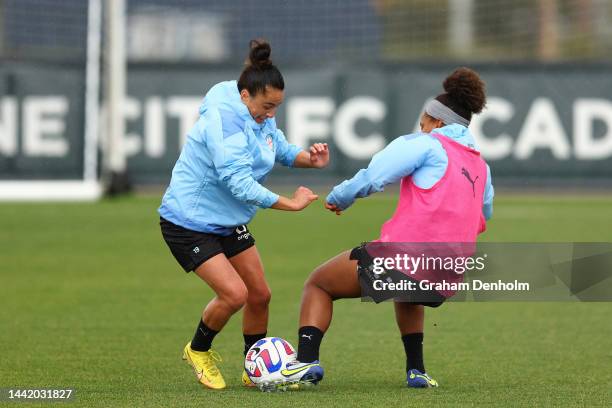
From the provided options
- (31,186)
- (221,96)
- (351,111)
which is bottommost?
(31,186)

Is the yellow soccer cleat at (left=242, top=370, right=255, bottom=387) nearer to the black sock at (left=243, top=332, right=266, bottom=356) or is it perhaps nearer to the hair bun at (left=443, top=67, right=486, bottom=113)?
the black sock at (left=243, top=332, right=266, bottom=356)

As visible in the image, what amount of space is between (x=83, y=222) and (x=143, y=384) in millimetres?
10627

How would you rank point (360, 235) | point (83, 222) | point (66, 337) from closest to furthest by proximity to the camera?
point (66, 337) < point (360, 235) < point (83, 222)

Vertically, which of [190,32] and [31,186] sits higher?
[190,32]

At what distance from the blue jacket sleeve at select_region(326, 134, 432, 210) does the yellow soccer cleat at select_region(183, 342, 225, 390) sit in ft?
4.46

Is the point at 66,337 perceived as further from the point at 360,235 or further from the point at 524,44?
the point at 524,44

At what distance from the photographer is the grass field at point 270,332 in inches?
279

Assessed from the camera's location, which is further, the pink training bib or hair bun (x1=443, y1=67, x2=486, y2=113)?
hair bun (x1=443, y1=67, x2=486, y2=113)

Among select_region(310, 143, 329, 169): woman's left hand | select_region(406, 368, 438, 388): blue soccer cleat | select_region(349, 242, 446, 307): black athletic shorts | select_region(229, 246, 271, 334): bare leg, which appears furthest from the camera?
select_region(229, 246, 271, 334): bare leg

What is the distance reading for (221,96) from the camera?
7250 mm

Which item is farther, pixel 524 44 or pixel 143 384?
pixel 524 44

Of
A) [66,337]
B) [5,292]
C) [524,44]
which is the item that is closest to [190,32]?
[524,44]

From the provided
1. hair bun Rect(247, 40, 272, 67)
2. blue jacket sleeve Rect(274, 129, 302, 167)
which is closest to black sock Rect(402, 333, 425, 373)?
blue jacket sleeve Rect(274, 129, 302, 167)

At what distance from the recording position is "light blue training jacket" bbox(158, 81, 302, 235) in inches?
277
